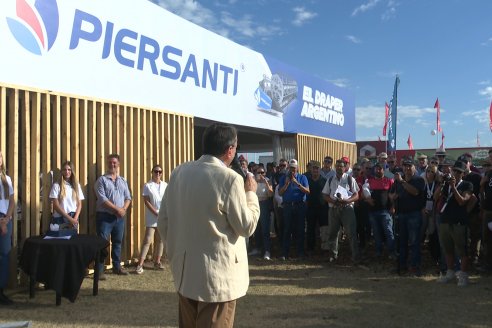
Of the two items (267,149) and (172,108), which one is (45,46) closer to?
(172,108)

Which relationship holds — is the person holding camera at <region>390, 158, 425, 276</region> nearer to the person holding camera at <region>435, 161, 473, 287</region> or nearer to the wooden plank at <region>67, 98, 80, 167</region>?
the person holding camera at <region>435, 161, 473, 287</region>

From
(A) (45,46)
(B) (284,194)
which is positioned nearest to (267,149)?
(B) (284,194)

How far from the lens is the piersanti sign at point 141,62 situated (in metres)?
6.08

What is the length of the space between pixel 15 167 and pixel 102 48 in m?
2.37

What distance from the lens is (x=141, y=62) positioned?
306 inches

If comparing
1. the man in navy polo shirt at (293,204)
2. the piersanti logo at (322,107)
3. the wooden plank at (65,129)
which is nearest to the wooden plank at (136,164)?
the wooden plank at (65,129)

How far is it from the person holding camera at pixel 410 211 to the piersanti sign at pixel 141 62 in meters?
4.21

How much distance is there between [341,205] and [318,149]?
582 centimetres

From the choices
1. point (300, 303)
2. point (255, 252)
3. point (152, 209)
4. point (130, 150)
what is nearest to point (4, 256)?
point (152, 209)

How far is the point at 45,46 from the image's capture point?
624 centimetres

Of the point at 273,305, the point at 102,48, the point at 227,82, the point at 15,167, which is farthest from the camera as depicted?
the point at 227,82

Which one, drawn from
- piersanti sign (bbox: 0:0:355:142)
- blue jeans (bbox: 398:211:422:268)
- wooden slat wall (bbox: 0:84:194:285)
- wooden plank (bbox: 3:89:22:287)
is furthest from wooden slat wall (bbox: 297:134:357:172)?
wooden plank (bbox: 3:89:22:287)

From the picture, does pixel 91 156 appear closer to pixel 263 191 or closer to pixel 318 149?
pixel 263 191

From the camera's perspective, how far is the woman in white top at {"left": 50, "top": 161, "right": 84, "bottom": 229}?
20.1 ft
